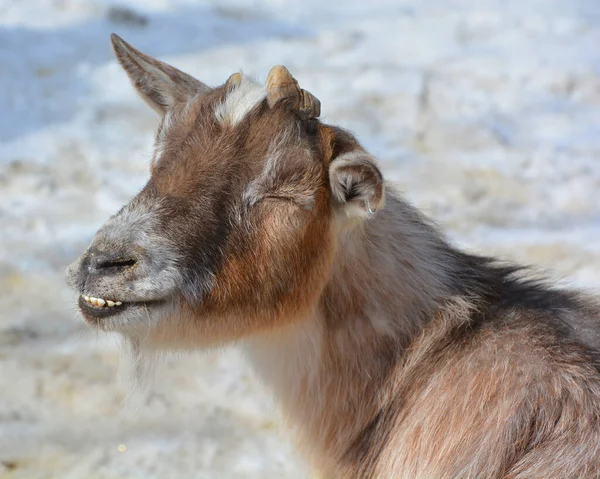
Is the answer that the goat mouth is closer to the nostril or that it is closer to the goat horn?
the nostril

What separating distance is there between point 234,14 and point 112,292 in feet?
22.0

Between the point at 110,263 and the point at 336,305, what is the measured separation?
921 millimetres

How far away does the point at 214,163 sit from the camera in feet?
11.2

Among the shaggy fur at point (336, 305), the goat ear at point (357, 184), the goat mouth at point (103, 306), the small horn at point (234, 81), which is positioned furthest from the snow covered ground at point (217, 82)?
the small horn at point (234, 81)

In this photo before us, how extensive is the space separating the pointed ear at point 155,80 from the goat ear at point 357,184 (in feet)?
2.94

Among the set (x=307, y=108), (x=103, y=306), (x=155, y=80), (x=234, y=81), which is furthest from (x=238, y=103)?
(x=103, y=306)

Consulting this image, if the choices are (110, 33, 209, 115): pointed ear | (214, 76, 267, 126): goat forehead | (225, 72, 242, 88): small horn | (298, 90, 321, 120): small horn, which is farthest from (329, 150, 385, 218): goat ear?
(110, 33, 209, 115): pointed ear

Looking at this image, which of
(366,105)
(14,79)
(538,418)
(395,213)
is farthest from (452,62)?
(538,418)

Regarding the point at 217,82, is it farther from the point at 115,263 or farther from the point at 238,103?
the point at 115,263

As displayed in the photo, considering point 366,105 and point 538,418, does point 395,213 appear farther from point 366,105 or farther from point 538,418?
point 366,105

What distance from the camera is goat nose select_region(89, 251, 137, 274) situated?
10.4ft

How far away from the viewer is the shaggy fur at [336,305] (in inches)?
127

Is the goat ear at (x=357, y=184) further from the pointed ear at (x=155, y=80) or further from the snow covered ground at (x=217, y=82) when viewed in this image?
the snow covered ground at (x=217, y=82)

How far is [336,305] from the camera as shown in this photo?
358 centimetres
